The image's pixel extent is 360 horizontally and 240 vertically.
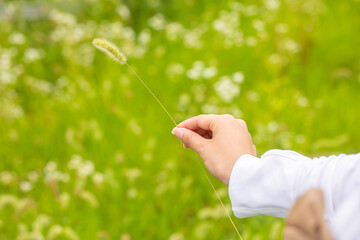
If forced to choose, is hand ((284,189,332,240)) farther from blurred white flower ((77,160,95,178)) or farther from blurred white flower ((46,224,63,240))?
blurred white flower ((77,160,95,178))

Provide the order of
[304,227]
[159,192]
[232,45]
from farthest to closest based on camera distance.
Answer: [232,45] < [159,192] < [304,227]

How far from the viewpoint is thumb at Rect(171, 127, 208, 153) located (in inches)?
34.9

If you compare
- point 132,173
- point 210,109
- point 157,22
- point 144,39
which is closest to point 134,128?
point 132,173

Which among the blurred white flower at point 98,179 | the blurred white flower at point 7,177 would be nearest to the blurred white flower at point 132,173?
the blurred white flower at point 98,179

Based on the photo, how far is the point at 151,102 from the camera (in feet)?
8.59

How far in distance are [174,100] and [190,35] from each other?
788mm

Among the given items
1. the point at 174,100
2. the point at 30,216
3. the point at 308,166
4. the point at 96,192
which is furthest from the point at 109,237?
the point at 308,166

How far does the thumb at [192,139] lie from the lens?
0.89m

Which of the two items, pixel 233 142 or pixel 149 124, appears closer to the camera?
pixel 233 142

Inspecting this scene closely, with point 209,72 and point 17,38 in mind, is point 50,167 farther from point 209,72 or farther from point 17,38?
point 17,38

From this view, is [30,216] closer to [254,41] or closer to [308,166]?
[308,166]

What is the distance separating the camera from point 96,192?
206 centimetres

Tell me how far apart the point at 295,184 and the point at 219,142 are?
19 cm

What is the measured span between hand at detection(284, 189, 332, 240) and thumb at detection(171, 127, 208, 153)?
19.6 inches
